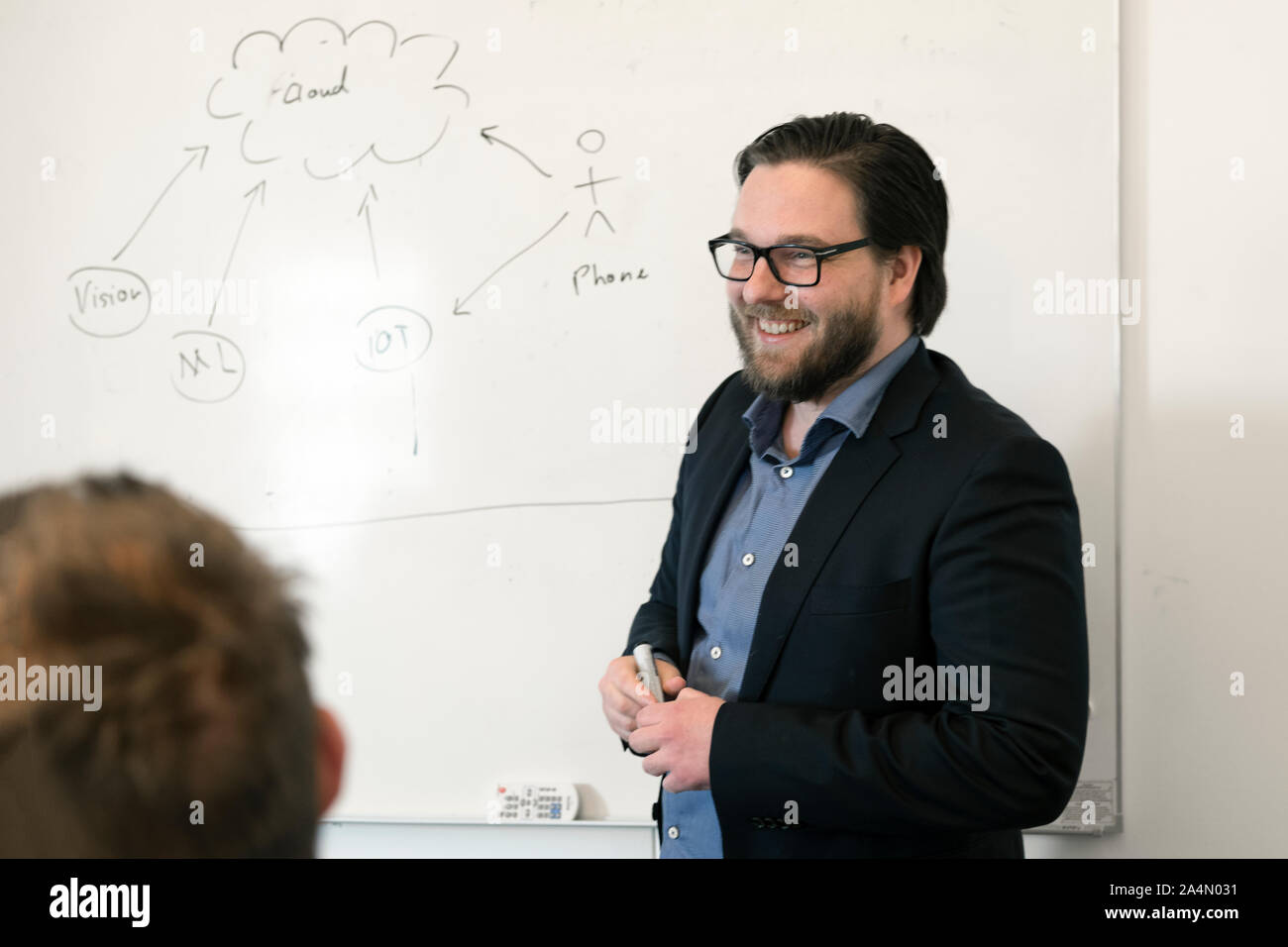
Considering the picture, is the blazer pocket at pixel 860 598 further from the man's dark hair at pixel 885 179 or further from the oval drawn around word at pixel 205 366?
the oval drawn around word at pixel 205 366

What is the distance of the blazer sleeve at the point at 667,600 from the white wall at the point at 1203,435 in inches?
33.0

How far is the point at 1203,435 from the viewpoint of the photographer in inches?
74.4

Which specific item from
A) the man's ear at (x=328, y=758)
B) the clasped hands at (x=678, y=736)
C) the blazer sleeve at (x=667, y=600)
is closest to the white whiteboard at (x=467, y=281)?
the blazer sleeve at (x=667, y=600)

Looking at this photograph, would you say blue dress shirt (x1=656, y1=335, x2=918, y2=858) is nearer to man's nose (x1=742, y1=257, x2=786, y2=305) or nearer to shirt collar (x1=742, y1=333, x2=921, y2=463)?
shirt collar (x1=742, y1=333, x2=921, y2=463)

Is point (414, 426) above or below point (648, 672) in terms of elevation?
above

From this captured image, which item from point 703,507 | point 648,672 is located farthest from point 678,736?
point 703,507

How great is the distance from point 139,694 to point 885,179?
122 cm

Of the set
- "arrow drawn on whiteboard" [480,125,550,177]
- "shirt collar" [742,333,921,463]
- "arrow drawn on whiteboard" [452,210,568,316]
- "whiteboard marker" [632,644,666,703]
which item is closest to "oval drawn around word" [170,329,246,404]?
"arrow drawn on whiteboard" [452,210,568,316]

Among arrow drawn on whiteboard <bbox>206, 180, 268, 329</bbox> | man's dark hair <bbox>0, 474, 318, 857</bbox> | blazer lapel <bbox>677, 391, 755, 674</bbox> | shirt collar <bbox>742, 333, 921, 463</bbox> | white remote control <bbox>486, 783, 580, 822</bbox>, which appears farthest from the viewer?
arrow drawn on whiteboard <bbox>206, 180, 268, 329</bbox>

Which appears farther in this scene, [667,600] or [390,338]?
[390,338]

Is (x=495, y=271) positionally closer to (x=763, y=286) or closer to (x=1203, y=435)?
(x=763, y=286)

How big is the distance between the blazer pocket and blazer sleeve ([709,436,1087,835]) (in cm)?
4

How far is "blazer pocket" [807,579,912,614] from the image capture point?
48.9 inches
